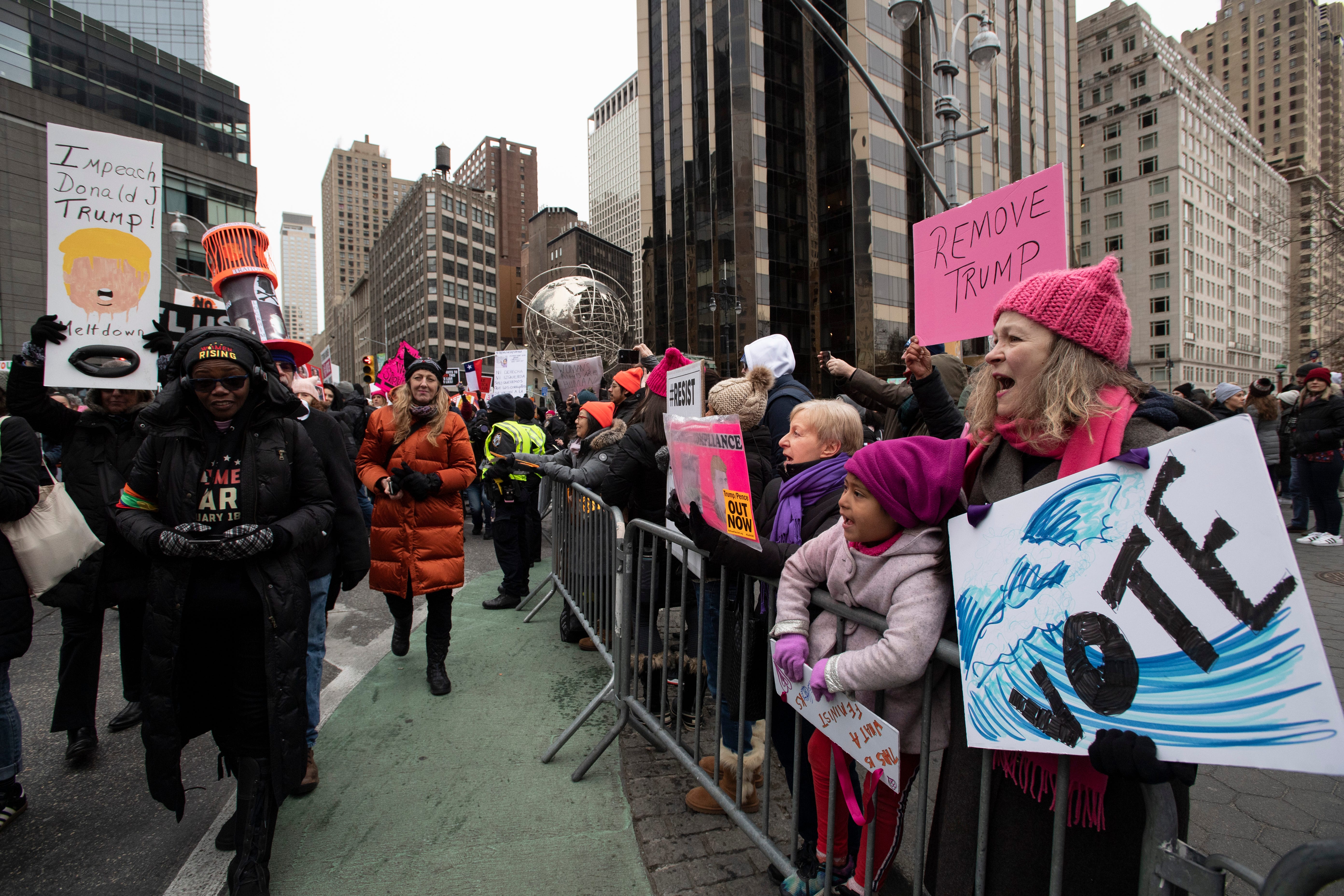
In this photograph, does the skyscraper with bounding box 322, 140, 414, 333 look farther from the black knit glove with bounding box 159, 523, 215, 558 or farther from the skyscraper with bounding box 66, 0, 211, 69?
the black knit glove with bounding box 159, 523, 215, 558

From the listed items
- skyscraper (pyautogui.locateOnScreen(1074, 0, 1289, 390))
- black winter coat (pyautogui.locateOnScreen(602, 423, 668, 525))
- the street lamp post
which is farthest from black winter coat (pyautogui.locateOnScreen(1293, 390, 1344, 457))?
skyscraper (pyautogui.locateOnScreen(1074, 0, 1289, 390))

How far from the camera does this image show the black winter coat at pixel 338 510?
3326 millimetres

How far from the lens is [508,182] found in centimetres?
15088

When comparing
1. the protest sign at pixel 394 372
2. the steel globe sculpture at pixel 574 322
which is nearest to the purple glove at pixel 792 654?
the protest sign at pixel 394 372

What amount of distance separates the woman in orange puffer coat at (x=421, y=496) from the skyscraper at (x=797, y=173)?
36.5 metres

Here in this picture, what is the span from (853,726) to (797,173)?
47050mm

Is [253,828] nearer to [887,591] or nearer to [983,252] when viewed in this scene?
[887,591]

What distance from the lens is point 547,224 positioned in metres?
88.7

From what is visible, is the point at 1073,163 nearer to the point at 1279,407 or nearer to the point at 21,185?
the point at 1279,407

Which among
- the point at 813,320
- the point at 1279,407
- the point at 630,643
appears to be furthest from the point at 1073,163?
the point at 630,643

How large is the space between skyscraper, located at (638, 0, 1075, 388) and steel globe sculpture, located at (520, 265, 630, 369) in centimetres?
2104

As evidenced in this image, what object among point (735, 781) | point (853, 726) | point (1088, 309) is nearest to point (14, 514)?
point (735, 781)

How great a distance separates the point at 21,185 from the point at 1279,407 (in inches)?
2221

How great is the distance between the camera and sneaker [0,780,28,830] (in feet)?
9.31
